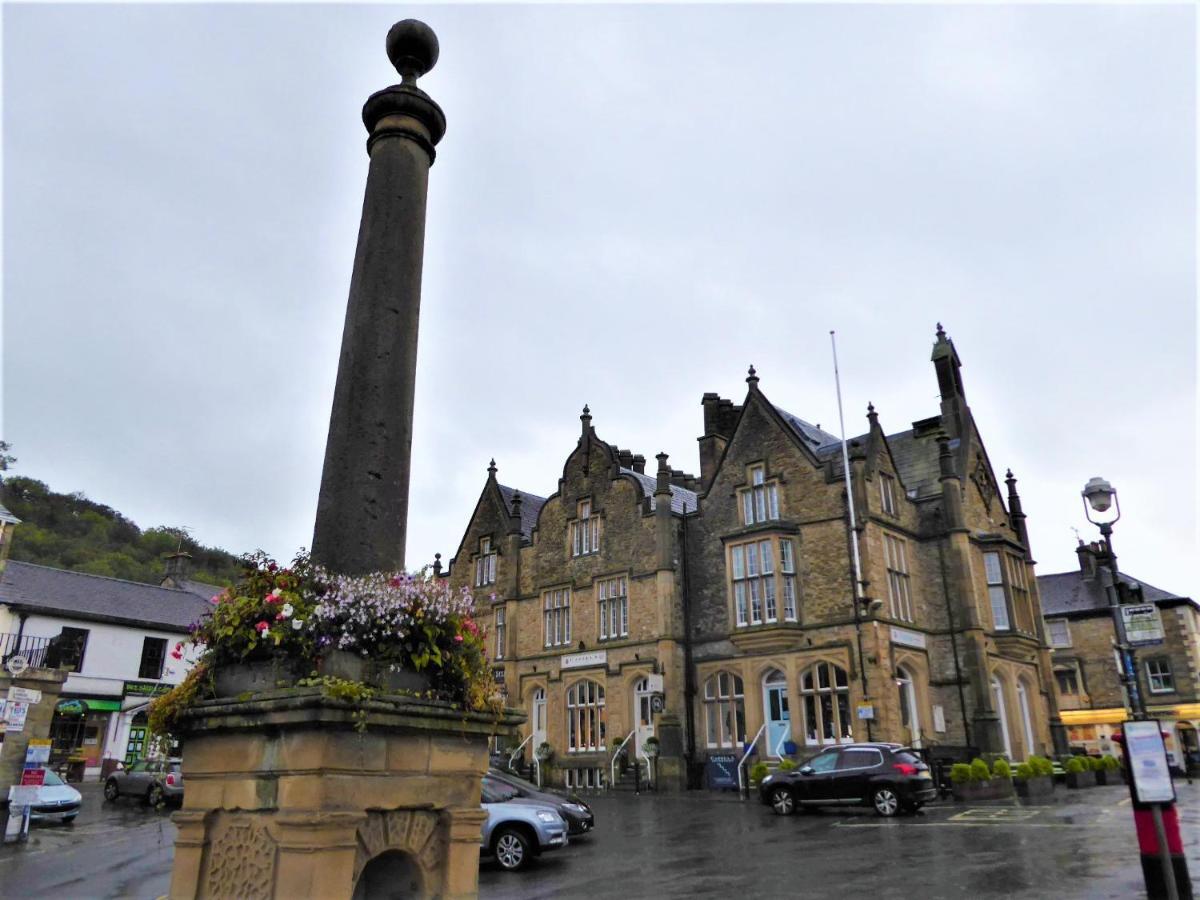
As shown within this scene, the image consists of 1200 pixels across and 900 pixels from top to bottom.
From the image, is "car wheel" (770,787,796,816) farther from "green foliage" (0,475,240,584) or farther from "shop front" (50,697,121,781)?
"green foliage" (0,475,240,584)

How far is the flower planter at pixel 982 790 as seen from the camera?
2173 centimetres

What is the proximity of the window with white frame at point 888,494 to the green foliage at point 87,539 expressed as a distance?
44.7 m

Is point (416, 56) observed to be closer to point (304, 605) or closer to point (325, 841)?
point (304, 605)

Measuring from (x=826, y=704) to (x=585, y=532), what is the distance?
449 inches

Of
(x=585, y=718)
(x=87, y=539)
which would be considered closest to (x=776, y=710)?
(x=585, y=718)

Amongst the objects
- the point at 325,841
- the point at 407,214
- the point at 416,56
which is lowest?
the point at 325,841

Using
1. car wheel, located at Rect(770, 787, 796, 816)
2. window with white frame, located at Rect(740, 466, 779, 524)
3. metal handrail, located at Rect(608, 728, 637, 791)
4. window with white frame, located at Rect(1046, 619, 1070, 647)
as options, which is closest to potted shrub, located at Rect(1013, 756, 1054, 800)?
car wheel, located at Rect(770, 787, 796, 816)

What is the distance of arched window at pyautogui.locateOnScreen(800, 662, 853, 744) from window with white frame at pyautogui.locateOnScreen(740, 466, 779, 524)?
5.30m

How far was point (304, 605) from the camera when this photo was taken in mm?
5297

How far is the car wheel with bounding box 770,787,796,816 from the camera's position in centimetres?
1994

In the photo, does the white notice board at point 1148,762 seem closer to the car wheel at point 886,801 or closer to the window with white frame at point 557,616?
the car wheel at point 886,801

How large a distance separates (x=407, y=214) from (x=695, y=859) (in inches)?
416

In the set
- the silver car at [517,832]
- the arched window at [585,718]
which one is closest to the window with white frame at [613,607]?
the arched window at [585,718]

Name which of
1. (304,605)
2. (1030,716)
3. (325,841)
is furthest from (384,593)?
(1030,716)
